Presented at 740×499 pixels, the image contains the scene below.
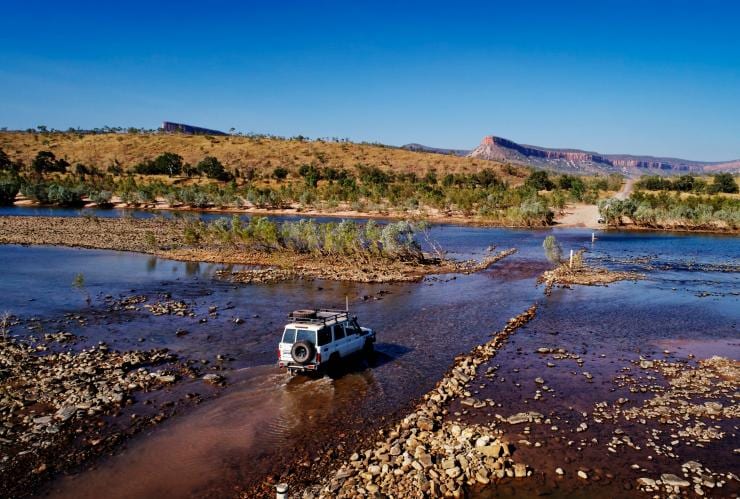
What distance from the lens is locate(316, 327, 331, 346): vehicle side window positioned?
18.7 m

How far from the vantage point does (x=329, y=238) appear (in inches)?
1823

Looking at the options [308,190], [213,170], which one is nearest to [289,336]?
[308,190]

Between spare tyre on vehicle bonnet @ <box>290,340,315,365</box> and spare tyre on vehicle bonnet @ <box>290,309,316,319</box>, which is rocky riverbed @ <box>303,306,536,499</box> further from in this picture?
spare tyre on vehicle bonnet @ <box>290,309,316,319</box>

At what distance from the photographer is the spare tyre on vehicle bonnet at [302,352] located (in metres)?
18.3

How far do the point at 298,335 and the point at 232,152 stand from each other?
15677 centimetres

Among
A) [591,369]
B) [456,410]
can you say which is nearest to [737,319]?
[591,369]

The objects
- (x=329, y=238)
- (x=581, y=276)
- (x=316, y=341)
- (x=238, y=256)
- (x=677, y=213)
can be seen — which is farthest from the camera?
(x=677, y=213)

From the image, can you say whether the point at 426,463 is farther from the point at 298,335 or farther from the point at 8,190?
the point at 8,190

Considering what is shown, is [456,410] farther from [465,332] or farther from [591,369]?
[465,332]

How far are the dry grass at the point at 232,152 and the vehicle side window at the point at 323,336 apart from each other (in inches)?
5372

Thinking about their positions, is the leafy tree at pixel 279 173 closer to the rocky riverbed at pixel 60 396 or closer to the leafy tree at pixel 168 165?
the leafy tree at pixel 168 165

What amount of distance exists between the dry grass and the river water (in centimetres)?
11244

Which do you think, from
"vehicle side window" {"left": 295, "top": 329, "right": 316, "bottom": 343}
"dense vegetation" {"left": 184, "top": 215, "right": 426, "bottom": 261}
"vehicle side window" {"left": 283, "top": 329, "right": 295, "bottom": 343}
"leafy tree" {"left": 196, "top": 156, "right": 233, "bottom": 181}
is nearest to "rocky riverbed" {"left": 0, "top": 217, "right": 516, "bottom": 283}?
"dense vegetation" {"left": 184, "top": 215, "right": 426, "bottom": 261}

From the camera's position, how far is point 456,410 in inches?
658
